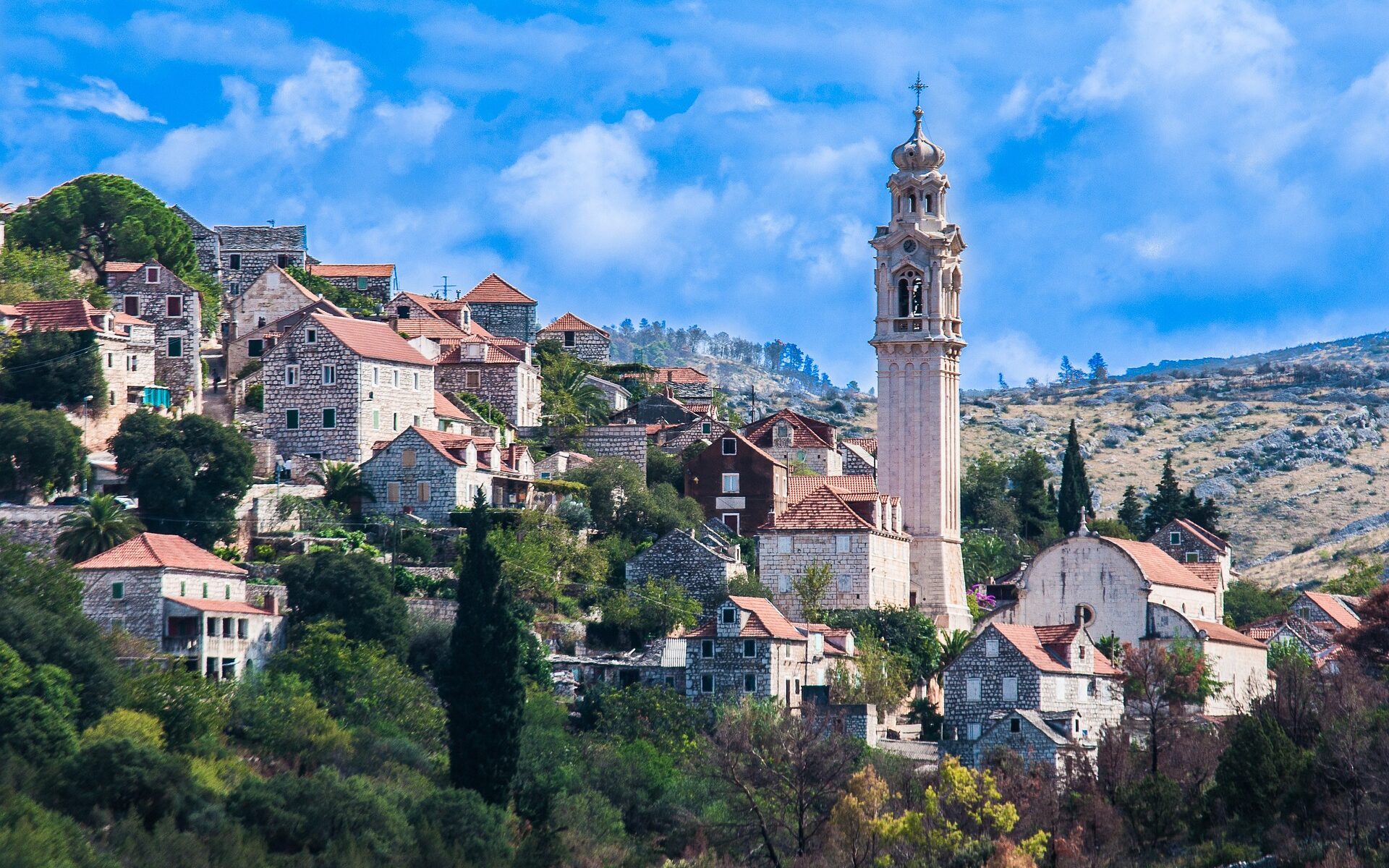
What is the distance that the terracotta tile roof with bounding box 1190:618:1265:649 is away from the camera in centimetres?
8394

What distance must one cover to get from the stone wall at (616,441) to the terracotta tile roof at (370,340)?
25.9 feet

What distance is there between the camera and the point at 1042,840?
62.5 meters

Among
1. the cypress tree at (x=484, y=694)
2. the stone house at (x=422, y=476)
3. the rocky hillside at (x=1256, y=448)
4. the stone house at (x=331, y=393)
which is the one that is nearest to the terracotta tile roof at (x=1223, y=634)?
the stone house at (x=422, y=476)

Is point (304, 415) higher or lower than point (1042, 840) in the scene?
higher

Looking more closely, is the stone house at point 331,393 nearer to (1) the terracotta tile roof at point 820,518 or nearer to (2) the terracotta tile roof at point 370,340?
(2) the terracotta tile roof at point 370,340

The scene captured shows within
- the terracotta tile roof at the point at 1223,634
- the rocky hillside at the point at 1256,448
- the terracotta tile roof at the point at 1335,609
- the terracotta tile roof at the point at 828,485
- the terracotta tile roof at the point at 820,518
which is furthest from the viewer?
the rocky hillside at the point at 1256,448

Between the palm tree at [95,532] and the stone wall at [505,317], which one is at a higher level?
the stone wall at [505,317]

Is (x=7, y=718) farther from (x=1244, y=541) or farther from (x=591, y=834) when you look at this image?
(x=1244, y=541)

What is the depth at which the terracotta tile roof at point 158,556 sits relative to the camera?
68.0m

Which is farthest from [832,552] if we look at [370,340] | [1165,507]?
[1165,507]

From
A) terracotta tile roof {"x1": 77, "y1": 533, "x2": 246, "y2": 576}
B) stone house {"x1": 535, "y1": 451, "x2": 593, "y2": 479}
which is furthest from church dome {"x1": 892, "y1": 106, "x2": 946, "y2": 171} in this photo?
terracotta tile roof {"x1": 77, "y1": 533, "x2": 246, "y2": 576}

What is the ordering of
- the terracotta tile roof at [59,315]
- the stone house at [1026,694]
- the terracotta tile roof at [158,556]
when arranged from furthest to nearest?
the terracotta tile roof at [59,315] < the stone house at [1026,694] < the terracotta tile roof at [158,556]

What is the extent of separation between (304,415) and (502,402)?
12.4 m

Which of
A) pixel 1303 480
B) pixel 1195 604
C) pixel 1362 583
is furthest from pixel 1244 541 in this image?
pixel 1195 604
